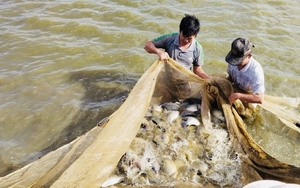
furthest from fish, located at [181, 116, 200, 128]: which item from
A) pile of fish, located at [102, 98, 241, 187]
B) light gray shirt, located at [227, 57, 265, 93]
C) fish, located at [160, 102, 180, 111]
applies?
light gray shirt, located at [227, 57, 265, 93]

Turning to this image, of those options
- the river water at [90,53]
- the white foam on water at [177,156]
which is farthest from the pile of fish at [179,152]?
the river water at [90,53]

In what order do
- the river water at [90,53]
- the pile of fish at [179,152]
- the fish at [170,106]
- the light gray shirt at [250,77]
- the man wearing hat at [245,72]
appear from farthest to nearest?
the river water at [90,53] < the fish at [170,106] < the light gray shirt at [250,77] < the man wearing hat at [245,72] < the pile of fish at [179,152]

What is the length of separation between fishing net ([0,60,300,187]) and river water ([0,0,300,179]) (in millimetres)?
1362

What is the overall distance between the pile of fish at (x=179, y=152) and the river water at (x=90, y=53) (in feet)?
4.55

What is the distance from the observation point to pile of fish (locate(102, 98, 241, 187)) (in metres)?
3.93

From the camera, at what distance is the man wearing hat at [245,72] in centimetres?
424

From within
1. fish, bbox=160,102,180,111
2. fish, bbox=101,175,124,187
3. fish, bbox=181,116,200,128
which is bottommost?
fish, bbox=101,175,124,187

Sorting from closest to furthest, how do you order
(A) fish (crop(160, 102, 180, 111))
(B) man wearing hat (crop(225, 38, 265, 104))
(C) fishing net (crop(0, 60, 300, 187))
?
(C) fishing net (crop(0, 60, 300, 187))
(B) man wearing hat (crop(225, 38, 265, 104))
(A) fish (crop(160, 102, 180, 111))

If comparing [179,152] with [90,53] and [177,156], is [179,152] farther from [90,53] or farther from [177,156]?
[90,53]

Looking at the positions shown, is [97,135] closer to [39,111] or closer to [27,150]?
[27,150]

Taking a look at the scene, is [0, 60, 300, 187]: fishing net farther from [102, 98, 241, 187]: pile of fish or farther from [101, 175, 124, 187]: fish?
[101, 175, 124, 187]: fish

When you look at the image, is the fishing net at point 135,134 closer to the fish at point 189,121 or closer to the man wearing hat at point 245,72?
the fish at point 189,121

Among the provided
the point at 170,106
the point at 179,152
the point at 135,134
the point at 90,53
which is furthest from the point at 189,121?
the point at 90,53

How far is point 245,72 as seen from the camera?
4.57m
